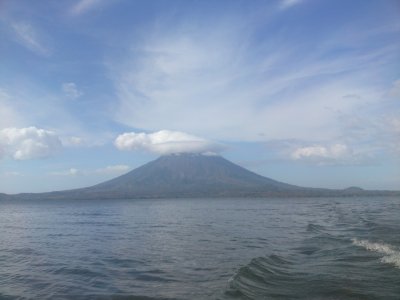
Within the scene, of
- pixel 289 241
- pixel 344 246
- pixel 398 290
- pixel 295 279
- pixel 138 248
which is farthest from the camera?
pixel 289 241

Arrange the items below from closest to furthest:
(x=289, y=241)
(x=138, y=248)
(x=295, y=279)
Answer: (x=295, y=279) < (x=138, y=248) < (x=289, y=241)

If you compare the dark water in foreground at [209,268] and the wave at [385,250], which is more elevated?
the wave at [385,250]

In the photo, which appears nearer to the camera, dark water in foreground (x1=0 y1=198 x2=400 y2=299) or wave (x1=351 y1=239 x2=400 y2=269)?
dark water in foreground (x1=0 y1=198 x2=400 y2=299)

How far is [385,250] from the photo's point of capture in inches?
722

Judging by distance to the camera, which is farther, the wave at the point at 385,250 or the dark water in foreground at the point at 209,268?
the wave at the point at 385,250

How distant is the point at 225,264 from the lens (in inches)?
667

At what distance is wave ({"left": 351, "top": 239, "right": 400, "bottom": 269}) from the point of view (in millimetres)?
15731

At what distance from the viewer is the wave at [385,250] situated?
1573cm

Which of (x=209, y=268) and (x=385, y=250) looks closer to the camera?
(x=209, y=268)

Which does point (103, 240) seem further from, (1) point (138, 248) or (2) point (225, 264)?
(2) point (225, 264)

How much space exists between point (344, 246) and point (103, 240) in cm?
1507

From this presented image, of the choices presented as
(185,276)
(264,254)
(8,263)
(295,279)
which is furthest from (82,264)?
(295,279)

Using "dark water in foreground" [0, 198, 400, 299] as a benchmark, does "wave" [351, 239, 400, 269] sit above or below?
above

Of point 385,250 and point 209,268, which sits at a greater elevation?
point 385,250
